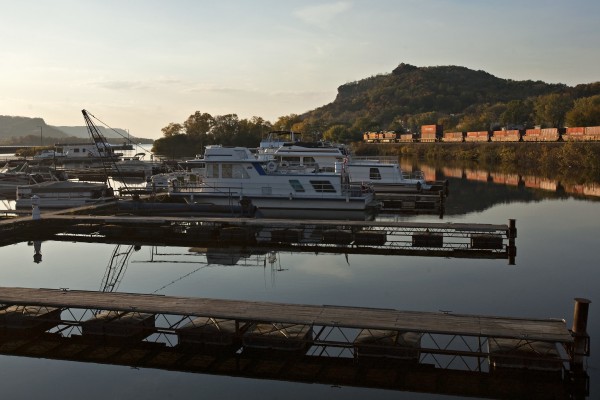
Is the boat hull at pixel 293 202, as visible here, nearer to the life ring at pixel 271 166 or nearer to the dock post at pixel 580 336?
the life ring at pixel 271 166

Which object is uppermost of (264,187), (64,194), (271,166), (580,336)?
(271,166)

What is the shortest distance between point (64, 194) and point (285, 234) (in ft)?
66.8

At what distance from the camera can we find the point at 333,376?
45.8 feet

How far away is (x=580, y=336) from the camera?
Result: 13.7m

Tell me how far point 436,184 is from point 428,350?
39958 mm

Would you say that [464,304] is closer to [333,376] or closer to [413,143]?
[333,376]

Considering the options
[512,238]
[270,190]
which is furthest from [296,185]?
[512,238]

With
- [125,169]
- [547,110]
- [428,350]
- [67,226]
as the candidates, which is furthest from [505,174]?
[547,110]

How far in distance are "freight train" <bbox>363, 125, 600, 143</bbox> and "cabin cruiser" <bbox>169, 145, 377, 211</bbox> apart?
6583 cm

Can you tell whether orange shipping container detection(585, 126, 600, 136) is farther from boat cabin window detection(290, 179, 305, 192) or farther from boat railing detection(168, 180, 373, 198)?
boat cabin window detection(290, 179, 305, 192)

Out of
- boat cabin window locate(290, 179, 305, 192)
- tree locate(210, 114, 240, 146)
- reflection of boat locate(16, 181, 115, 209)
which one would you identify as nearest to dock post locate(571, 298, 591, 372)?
→ boat cabin window locate(290, 179, 305, 192)

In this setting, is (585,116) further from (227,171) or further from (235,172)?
(227,171)

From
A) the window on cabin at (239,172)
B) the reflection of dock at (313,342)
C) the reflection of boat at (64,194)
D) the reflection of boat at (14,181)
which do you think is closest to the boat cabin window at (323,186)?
the window on cabin at (239,172)

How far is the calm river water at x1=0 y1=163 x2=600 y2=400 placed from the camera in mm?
13602
